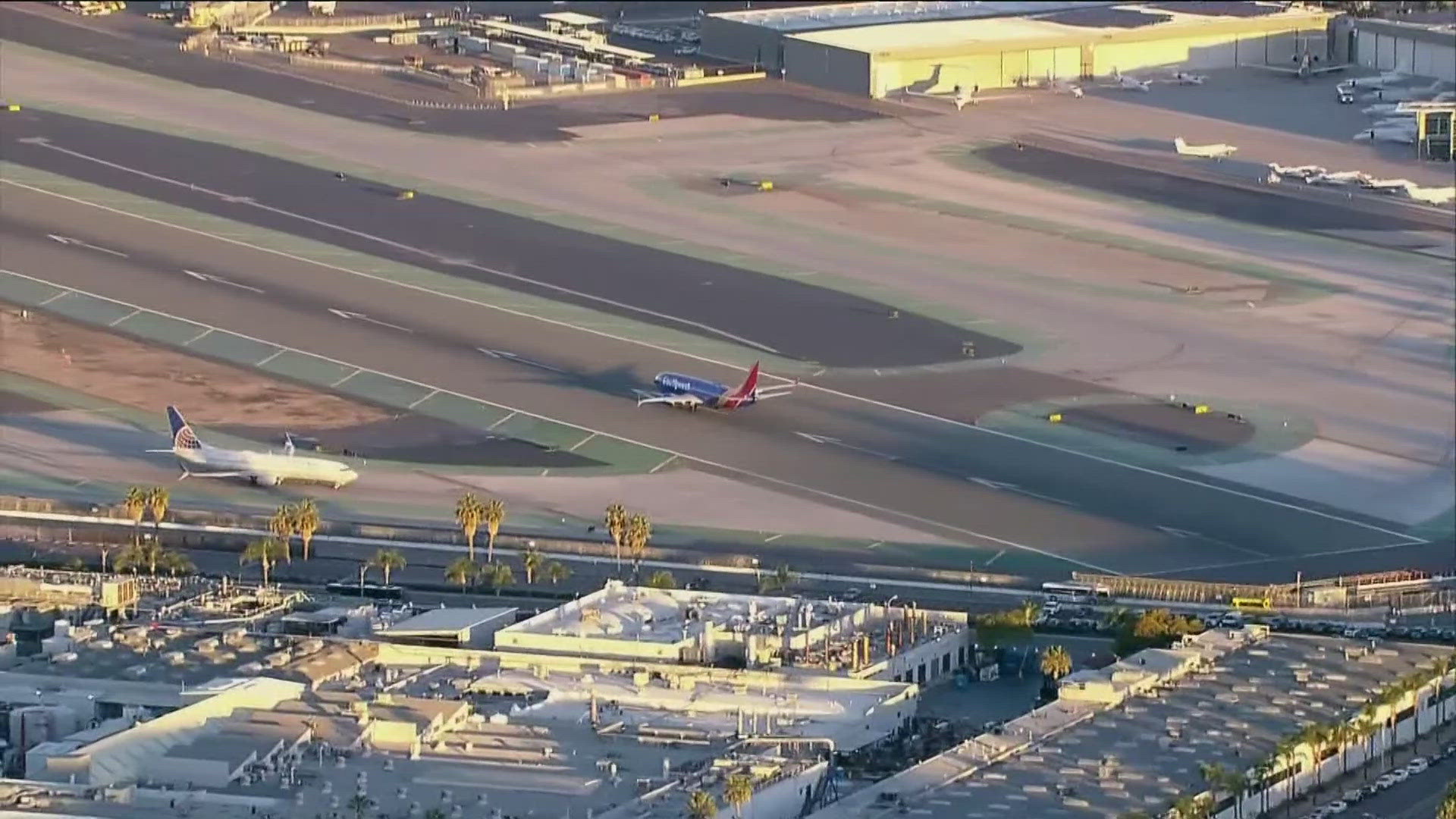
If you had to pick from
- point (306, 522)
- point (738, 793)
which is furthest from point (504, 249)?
point (738, 793)

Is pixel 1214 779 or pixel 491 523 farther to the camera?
pixel 491 523

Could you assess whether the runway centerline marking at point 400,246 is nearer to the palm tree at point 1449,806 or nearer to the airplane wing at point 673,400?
the airplane wing at point 673,400

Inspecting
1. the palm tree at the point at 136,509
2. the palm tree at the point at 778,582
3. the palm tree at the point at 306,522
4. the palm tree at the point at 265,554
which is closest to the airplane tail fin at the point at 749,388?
the palm tree at the point at 306,522

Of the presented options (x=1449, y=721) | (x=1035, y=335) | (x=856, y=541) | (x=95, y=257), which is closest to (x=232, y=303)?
(x=95, y=257)

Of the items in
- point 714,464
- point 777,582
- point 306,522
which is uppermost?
point 306,522

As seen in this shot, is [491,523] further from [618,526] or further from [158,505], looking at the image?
[158,505]

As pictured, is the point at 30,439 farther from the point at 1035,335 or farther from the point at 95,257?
the point at 1035,335

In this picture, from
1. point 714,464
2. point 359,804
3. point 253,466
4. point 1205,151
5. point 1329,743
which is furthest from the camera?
point 1205,151

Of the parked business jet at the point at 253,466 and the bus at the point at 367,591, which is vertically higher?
the parked business jet at the point at 253,466

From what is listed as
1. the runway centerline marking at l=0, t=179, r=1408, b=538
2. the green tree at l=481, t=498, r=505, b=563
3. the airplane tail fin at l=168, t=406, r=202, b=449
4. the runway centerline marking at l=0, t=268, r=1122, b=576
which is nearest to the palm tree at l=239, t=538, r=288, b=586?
the green tree at l=481, t=498, r=505, b=563
